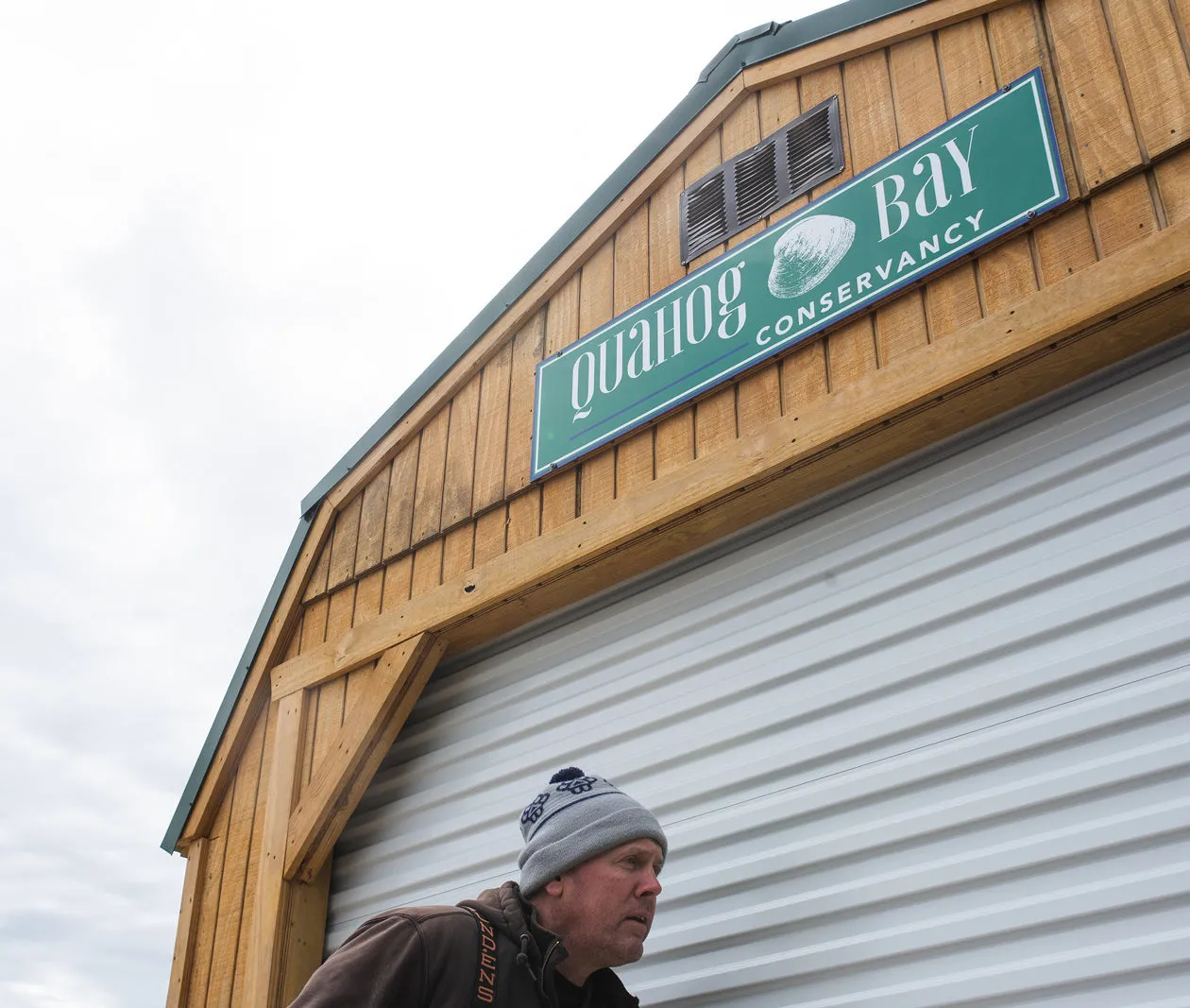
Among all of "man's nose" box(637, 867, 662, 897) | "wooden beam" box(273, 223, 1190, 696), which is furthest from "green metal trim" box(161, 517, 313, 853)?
"man's nose" box(637, 867, 662, 897)

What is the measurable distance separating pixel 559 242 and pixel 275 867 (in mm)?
3086

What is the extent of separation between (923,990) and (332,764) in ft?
9.27

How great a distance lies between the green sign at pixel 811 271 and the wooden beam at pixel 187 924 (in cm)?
258

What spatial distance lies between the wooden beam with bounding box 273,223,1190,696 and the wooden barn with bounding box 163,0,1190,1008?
0.04 ft

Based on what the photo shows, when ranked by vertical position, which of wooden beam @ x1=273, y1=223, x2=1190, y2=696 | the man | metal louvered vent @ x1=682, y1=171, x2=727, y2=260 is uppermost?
metal louvered vent @ x1=682, y1=171, x2=727, y2=260

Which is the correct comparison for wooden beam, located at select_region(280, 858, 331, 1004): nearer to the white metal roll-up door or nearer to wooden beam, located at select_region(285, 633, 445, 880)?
wooden beam, located at select_region(285, 633, 445, 880)

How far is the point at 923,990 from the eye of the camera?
11.0 feet

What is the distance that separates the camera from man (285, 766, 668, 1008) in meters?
3.00

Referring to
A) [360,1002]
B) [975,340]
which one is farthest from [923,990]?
[975,340]

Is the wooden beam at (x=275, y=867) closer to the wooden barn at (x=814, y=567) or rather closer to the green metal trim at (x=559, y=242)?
the wooden barn at (x=814, y=567)

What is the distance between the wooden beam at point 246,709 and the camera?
233 inches

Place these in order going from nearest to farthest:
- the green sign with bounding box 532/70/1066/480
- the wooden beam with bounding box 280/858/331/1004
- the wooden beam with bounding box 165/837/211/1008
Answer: the green sign with bounding box 532/70/1066/480
the wooden beam with bounding box 280/858/331/1004
the wooden beam with bounding box 165/837/211/1008

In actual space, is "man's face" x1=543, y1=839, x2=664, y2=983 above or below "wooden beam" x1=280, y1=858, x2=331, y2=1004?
below

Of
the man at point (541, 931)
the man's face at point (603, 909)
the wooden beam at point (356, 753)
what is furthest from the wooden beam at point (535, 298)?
the man's face at point (603, 909)
